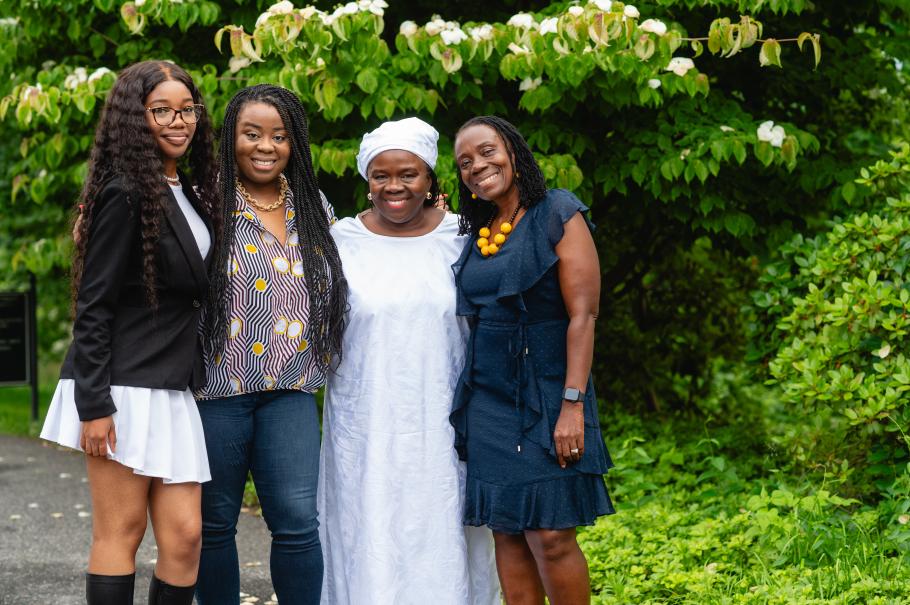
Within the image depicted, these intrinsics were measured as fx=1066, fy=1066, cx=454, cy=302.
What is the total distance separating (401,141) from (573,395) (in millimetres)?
1009

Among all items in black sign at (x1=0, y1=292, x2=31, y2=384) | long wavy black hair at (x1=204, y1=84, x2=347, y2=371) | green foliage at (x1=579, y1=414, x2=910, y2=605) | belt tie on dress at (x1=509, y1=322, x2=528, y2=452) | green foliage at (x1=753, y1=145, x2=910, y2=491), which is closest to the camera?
long wavy black hair at (x1=204, y1=84, x2=347, y2=371)

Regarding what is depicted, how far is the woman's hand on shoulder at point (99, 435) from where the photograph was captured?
2939 mm

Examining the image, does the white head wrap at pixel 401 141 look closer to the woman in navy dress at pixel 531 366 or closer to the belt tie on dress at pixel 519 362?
the woman in navy dress at pixel 531 366

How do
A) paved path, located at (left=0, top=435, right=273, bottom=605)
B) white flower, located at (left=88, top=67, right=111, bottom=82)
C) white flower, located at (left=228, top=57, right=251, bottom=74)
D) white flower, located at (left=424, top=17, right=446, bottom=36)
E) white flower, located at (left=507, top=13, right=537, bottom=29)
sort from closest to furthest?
paved path, located at (left=0, top=435, right=273, bottom=605)
white flower, located at (left=507, top=13, right=537, bottom=29)
white flower, located at (left=424, top=17, right=446, bottom=36)
white flower, located at (left=228, top=57, right=251, bottom=74)
white flower, located at (left=88, top=67, right=111, bottom=82)

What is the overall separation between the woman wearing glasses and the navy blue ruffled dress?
90cm

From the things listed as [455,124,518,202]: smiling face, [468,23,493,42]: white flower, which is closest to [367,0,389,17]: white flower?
[468,23,493,42]: white flower

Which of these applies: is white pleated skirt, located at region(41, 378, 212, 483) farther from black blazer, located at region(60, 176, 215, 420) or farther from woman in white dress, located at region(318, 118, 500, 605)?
woman in white dress, located at region(318, 118, 500, 605)

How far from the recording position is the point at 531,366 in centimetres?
337

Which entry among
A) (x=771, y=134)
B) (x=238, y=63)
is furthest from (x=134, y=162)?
(x=771, y=134)

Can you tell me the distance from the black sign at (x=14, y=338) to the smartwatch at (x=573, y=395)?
749cm

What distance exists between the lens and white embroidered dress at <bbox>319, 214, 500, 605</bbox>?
3568 mm

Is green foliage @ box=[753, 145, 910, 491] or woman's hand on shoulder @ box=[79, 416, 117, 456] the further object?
green foliage @ box=[753, 145, 910, 491]

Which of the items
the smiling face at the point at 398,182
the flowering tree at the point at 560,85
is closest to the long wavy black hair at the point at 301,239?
the smiling face at the point at 398,182

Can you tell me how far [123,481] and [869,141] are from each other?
16.5 feet
